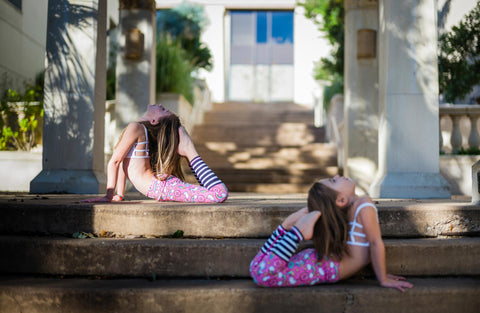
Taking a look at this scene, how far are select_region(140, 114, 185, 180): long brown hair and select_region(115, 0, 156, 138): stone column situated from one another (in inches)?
183

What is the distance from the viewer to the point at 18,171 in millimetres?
6793

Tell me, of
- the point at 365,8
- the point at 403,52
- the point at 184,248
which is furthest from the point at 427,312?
the point at 365,8

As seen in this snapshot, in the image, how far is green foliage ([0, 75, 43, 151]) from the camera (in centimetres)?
759

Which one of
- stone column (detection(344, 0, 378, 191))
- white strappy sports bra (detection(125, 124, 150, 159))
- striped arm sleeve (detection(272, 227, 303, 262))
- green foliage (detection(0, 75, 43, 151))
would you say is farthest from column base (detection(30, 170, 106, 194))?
stone column (detection(344, 0, 378, 191))

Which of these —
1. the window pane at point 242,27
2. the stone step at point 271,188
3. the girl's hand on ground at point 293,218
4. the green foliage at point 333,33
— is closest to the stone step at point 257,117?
the green foliage at point 333,33

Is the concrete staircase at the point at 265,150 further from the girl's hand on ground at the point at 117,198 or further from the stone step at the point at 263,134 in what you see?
the girl's hand on ground at the point at 117,198

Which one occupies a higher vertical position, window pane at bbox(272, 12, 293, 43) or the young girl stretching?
window pane at bbox(272, 12, 293, 43)

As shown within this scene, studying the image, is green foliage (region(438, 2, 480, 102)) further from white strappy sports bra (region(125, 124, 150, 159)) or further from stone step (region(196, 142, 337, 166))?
white strappy sports bra (region(125, 124, 150, 159))

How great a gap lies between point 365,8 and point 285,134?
178 inches

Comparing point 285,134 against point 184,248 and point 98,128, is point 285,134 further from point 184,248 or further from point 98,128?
point 184,248

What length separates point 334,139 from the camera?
10.4m

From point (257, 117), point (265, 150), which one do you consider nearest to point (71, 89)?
point (265, 150)

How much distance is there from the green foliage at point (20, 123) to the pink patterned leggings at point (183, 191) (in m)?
4.62

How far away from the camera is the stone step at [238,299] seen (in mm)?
2580
